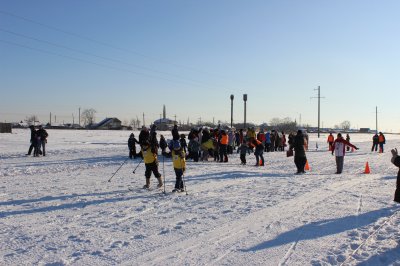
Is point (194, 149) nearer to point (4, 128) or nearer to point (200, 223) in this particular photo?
point (200, 223)

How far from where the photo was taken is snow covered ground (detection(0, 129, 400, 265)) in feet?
18.0

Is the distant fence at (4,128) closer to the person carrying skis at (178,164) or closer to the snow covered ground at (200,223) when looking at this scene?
the snow covered ground at (200,223)

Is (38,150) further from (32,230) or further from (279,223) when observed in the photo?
(279,223)

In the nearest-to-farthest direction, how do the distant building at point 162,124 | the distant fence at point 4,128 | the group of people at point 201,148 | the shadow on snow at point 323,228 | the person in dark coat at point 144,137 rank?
the shadow on snow at point 323,228
the group of people at point 201,148
the person in dark coat at point 144,137
the distant fence at point 4,128
the distant building at point 162,124

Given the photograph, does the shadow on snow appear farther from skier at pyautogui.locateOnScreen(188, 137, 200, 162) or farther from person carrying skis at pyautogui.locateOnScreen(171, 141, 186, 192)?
skier at pyautogui.locateOnScreen(188, 137, 200, 162)

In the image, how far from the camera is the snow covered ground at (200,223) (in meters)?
5.49

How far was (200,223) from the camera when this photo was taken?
23.8 feet

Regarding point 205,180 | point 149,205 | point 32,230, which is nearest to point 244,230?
point 149,205

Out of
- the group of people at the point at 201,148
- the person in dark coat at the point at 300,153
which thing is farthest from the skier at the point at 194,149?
the person in dark coat at the point at 300,153

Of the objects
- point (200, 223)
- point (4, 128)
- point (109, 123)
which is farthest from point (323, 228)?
point (109, 123)

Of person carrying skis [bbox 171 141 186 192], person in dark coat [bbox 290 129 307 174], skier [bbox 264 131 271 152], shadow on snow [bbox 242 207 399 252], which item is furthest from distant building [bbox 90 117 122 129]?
shadow on snow [bbox 242 207 399 252]

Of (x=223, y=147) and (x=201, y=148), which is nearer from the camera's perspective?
(x=223, y=147)

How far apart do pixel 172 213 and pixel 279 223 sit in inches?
84.6

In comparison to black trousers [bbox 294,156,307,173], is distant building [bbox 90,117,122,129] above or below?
above
